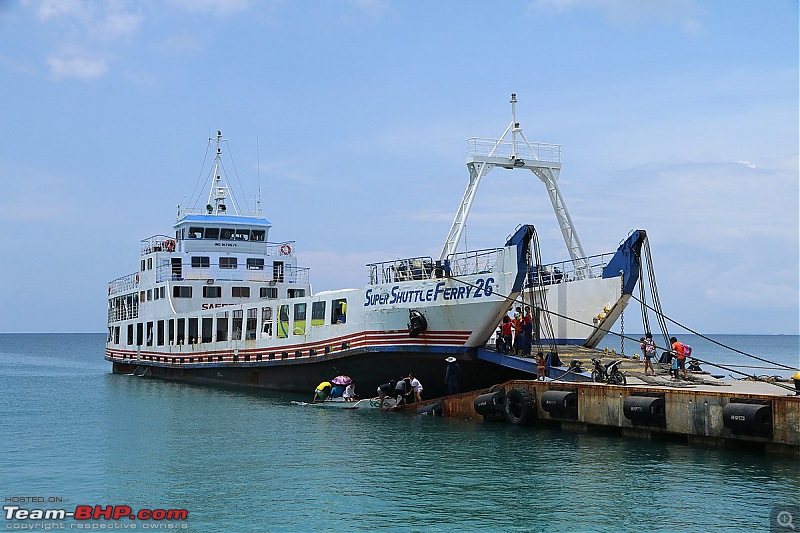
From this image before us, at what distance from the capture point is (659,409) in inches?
738

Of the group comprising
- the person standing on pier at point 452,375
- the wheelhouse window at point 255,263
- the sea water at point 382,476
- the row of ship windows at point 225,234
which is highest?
the row of ship windows at point 225,234

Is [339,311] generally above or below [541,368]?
above

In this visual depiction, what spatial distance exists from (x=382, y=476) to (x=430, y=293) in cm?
950

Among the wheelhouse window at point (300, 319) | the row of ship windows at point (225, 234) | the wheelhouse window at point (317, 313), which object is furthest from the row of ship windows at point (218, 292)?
the wheelhouse window at point (317, 313)

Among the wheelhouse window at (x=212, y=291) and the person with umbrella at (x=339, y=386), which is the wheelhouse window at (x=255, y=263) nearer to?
the wheelhouse window at (x=212, y=291)

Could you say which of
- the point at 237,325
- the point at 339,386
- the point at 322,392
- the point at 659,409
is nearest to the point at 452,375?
the point at 339,386

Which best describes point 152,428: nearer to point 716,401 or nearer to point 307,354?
point 307,354

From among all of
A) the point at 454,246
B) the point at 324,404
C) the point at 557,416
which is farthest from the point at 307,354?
the point at 557,416

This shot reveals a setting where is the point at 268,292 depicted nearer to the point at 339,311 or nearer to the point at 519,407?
the point at 339,311

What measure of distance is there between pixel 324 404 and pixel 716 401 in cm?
1244

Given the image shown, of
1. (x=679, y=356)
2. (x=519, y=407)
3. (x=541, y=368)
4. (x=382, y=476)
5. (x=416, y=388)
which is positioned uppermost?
(x=679, y=356)

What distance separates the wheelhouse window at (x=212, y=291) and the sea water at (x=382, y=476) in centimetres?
1461

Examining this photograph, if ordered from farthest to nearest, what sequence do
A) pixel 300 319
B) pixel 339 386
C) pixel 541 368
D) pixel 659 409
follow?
pixel 300 319 < pixel 339 386 < pixel 541 368 < pixel 659 409

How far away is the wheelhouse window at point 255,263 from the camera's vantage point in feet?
128
